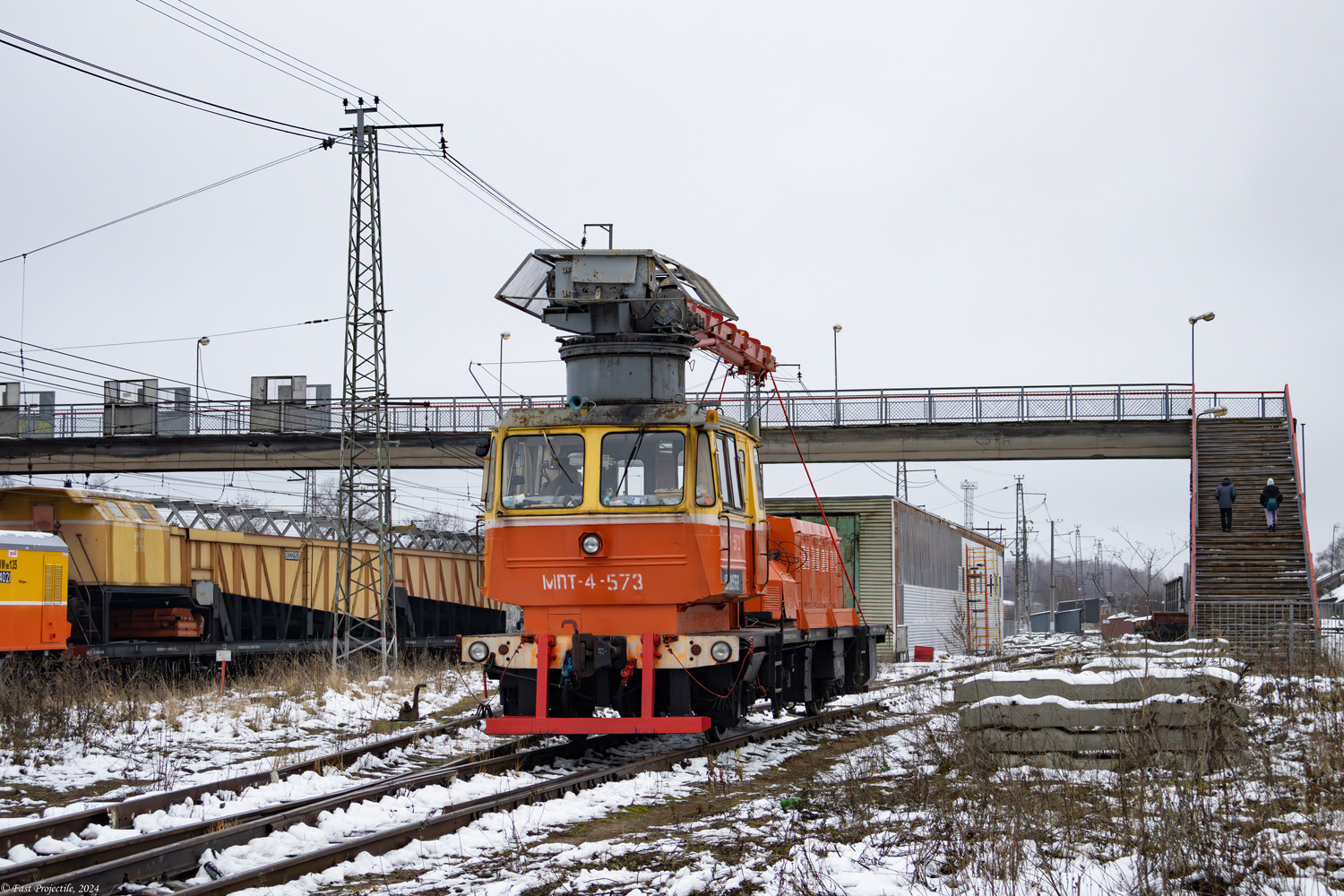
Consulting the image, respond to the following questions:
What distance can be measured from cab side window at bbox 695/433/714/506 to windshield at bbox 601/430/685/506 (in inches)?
5.7

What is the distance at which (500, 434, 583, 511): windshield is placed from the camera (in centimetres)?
1231

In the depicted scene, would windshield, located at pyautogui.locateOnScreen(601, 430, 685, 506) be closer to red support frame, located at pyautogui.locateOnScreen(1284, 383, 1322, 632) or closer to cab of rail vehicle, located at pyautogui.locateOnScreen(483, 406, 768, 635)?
cab of rail vehicle, located at pyautogui.locateOnScreen(483, 406, 768, 635)

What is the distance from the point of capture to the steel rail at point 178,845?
696 centimetres

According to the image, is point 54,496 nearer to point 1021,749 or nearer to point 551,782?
point 551,782

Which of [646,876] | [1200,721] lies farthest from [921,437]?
[646,876]

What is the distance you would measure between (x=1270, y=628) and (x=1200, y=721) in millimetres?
14872

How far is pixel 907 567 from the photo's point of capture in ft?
117

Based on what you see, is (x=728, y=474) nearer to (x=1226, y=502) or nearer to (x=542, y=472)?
(x=542, y=472)

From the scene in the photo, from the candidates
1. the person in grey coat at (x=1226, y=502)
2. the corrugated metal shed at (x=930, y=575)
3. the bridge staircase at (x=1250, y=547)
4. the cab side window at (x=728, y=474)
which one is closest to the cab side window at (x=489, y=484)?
the cab side window at (x=728, y=474)

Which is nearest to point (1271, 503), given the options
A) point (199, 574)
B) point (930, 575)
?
point (930, 575)

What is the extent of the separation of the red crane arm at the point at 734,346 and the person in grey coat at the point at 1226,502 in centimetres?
1808

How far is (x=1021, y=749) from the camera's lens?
416 inches

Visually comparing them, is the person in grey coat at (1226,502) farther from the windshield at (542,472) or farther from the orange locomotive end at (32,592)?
the orange locomotive end at (32,592)

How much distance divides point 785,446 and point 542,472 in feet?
81.1
